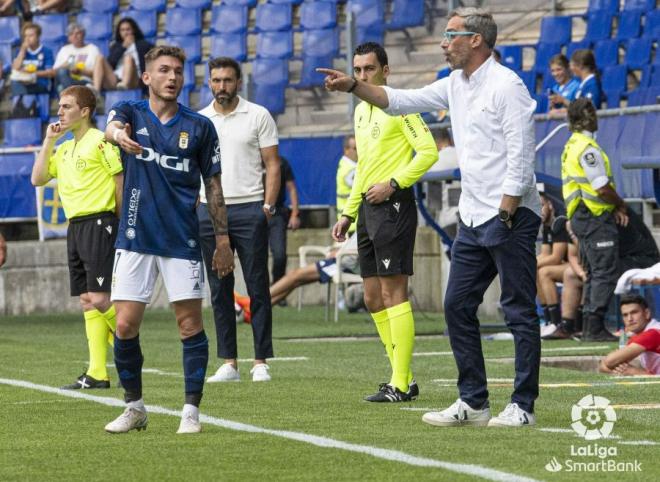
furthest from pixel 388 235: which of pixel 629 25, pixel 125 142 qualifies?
pixel 629 25

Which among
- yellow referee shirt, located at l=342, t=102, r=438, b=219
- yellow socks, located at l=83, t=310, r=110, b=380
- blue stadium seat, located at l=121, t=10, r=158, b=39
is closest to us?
yellow referee shirt, located at l=342, t=102, r=438, b=219

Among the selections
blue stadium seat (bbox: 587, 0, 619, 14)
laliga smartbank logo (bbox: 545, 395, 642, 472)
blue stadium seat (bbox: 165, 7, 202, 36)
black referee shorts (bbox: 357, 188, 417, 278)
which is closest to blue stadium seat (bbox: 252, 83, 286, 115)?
blue stadium seat (bbox: 165, 7, 202, 36)

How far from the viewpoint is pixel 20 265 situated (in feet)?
68.0

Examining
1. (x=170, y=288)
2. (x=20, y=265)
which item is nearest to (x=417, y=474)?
(x=170, y=288)

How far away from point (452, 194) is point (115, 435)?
409 inches

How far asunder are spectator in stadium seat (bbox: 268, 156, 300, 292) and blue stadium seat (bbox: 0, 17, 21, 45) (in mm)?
7445

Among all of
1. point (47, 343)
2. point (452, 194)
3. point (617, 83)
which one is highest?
point (617, 83)

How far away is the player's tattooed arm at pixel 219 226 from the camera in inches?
314

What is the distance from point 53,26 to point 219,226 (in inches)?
748

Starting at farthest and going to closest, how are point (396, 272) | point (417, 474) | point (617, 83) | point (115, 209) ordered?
1. point (617, 83)
2. point (115, 209)
3. point (396, 272)
4. point (417, 474)

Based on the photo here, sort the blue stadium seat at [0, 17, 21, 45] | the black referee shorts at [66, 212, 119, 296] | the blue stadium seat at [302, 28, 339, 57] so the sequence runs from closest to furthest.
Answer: the black referee shorts at [66, 212, 119, 296], the blue stadium seat at [302, 28, 339, 57], the blue stadium seat at [0, 17, 21, 45]

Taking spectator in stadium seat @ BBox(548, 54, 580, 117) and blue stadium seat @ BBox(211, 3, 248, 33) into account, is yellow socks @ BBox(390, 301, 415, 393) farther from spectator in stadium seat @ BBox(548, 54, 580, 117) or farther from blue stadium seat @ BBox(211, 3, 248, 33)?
blue stadium seat @ BBox(211, 3, 248, 33)

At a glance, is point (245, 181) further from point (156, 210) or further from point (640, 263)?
point (640, 263)

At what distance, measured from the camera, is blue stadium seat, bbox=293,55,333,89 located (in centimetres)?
2316
